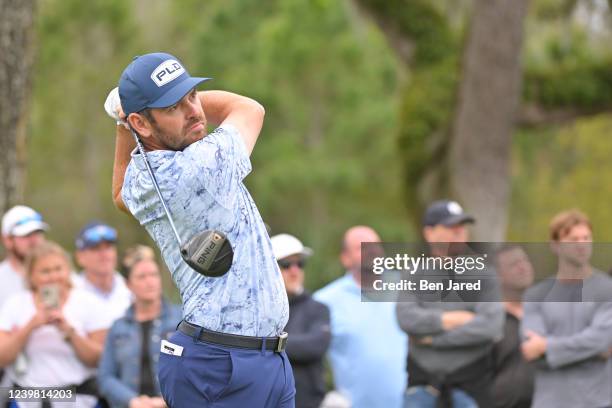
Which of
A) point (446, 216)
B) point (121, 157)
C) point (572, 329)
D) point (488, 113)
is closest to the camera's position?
point (121, 157)

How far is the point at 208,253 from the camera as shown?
4.19m

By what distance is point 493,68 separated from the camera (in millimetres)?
15070

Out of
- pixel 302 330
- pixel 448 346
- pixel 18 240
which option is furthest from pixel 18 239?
pixel 448 346

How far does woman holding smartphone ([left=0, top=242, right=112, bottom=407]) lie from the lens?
726cm

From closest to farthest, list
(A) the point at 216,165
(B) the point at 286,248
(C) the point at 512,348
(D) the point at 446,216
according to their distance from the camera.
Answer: (A) the point at 216,165 < (C) the point at 512,348 < (D) the point at 446,216 < (B) the point at 286,248

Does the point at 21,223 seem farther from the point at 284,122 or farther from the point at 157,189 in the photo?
the point at 284,122

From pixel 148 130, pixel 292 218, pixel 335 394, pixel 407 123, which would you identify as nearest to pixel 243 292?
pixel 148 130

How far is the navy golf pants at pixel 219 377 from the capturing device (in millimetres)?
4457

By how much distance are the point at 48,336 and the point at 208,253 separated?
351 centimetres

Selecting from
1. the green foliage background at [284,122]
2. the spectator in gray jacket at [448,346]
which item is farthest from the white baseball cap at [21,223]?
the green foliage background at [284,122]

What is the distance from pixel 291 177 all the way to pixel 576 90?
21772mm

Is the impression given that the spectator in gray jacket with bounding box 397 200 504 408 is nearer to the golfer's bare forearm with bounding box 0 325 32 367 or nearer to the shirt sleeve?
the golfer's bare forearm with bounding box 0 325 32 367

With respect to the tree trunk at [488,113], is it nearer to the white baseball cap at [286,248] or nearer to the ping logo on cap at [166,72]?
the white baseball cap at [286,248]

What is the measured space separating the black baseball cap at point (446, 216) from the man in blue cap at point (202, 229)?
122 inches
